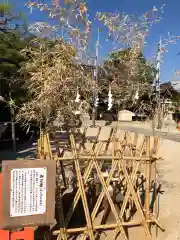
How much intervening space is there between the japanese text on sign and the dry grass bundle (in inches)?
54.8

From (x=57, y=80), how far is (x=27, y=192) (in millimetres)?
1669

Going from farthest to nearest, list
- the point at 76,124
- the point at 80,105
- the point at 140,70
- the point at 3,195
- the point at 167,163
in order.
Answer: the point at 167,163, the point at 76,124, the point at 80,105, the point at 140,70, the point at 3,195

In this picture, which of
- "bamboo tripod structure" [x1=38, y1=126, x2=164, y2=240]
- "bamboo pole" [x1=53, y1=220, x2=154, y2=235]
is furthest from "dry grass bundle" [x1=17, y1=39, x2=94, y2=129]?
"bamboo pole" [x1=53, y1=220, x2=154, y2=235]

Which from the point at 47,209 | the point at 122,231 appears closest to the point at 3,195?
the point at 47,209

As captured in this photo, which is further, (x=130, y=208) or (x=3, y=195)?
(x=130, y=208)

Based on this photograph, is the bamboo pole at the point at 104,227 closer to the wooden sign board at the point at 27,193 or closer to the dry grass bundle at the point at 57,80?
the wooden sign board at the point at 27,193

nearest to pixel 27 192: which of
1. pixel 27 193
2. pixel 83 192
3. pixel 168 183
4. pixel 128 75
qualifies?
pixel 27 193

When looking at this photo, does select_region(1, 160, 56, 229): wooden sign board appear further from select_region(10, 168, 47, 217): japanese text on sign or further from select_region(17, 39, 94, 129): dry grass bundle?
select_region(17, 39, 94, 129): dry grass bundle

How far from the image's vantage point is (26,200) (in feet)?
11.1

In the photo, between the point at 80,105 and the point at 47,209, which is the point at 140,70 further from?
the point at 47,209

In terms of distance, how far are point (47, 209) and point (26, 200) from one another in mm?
255

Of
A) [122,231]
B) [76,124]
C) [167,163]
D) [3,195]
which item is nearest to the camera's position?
[3,195]

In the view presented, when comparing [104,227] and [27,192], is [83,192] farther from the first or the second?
[27,192]

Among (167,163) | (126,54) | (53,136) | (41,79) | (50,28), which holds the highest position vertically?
(50,28)
